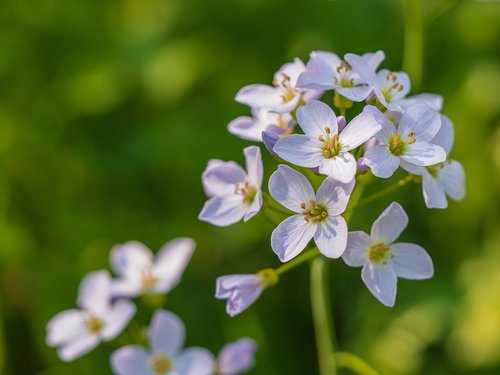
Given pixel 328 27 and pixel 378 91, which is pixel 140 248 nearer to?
pixel 378 91

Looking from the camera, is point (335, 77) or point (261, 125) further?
point (261, 125)

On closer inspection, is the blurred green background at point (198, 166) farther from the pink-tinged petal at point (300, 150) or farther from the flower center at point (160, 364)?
the pink-tinged petal at point (300, 150)

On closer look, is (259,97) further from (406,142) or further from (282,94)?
(406,142)

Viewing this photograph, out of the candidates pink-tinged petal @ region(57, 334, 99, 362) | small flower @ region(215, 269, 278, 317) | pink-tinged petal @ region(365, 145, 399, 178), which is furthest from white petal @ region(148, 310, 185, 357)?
pink-tinged petal @ region(365, 145, 399, 178)

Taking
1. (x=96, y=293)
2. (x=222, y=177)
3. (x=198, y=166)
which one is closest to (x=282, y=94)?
(x=222, y=177)

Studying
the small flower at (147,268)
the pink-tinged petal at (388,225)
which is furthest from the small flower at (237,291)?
the small flower at (147,268)
